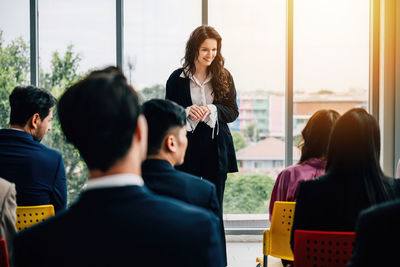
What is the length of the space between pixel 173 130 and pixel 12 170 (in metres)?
0.97

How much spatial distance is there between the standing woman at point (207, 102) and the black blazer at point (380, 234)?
2399 mm

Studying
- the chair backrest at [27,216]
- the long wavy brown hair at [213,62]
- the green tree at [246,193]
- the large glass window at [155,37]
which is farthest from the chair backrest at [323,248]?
the large glass window at [155,37]

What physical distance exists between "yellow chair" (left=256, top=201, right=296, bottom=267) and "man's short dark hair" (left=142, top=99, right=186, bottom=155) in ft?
2.54

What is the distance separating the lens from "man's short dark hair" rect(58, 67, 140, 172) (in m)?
0.88

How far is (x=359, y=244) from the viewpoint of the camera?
3.45 ft

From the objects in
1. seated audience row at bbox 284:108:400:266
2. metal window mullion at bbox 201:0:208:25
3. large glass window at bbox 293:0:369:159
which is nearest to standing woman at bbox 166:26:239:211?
metal window mullion at bbox 201:0:208:25

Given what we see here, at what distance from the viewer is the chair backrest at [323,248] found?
62.7 inches

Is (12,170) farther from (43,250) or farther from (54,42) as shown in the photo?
(54,42)

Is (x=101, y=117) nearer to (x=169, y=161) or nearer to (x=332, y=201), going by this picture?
(x=169, y=161)

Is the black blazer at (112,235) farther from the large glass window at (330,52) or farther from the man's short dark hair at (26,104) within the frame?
the large glass window at (330,52)

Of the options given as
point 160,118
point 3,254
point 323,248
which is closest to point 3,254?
point 3,254

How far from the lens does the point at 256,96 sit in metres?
4.88

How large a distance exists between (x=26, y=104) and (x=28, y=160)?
1.31 ft

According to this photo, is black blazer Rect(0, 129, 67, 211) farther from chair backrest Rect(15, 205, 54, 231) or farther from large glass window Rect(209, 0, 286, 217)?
large glass window Rect(209, 0, 286, 217)
